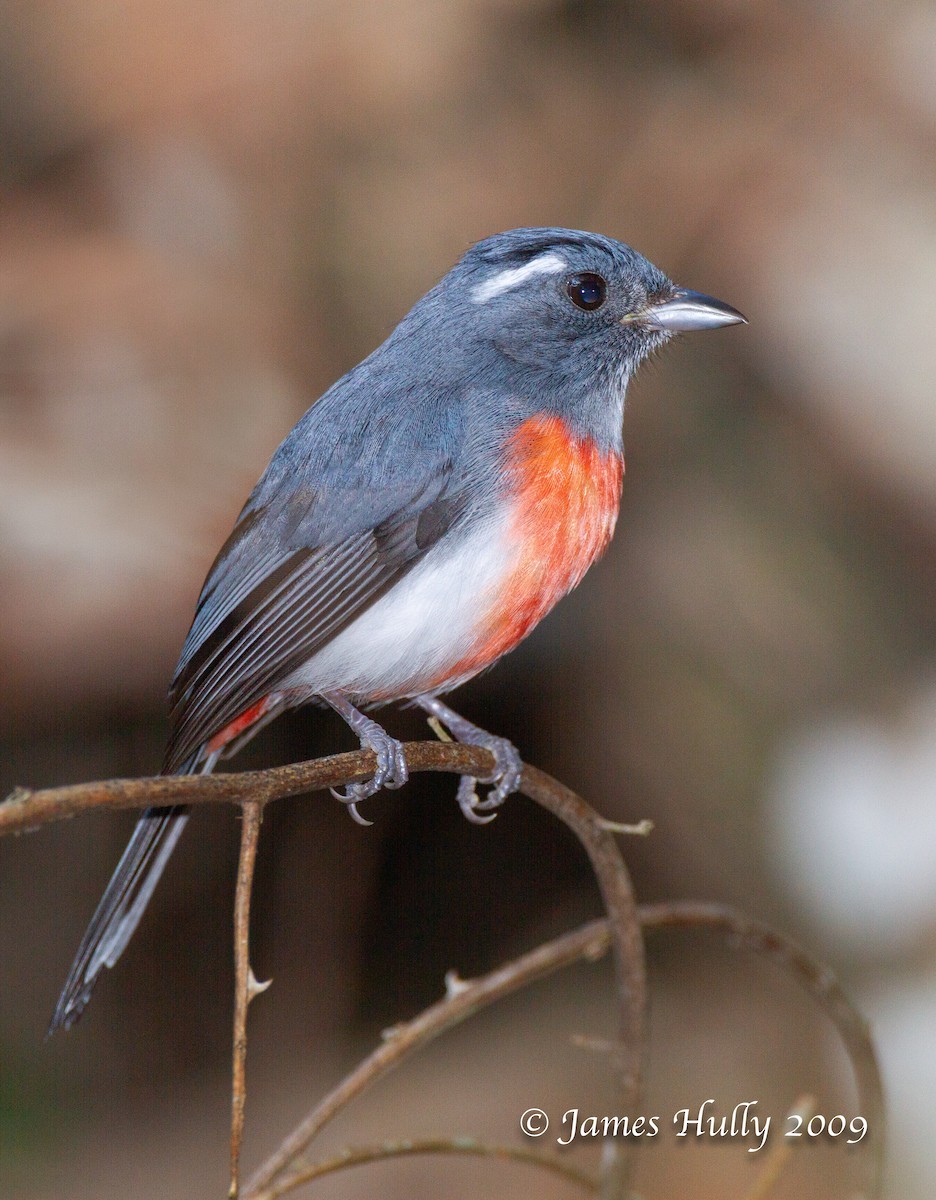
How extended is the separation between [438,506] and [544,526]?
0.24 meters

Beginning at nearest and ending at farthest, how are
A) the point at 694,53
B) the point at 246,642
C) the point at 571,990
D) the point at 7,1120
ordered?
the point at 246,642 → the point at 7,1120 → the point at 694,53 → the point at 571,990

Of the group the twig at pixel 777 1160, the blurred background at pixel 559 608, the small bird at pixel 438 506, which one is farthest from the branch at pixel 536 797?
the blurred background at pixel 559 608

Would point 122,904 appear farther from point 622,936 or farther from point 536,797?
point 622,936

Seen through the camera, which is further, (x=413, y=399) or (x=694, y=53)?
(x=694, y=53)

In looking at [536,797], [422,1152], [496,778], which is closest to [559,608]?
[496,778]

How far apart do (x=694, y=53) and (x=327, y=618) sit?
4.06m

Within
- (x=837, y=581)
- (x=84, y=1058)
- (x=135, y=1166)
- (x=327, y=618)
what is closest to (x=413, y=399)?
(x=327, y=618)

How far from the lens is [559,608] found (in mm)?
5703

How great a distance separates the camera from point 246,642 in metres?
2.81

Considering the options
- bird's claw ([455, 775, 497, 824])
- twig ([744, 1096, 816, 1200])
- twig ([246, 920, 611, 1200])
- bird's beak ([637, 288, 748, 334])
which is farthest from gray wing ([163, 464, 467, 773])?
twig ([744, 1096, 816, 1200])

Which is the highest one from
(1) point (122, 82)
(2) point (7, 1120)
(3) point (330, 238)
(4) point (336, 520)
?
(1) point (122, 82)

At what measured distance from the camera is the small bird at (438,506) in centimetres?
279

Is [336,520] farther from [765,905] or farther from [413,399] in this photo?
[765,905]

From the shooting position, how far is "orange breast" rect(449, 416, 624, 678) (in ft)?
9.20
